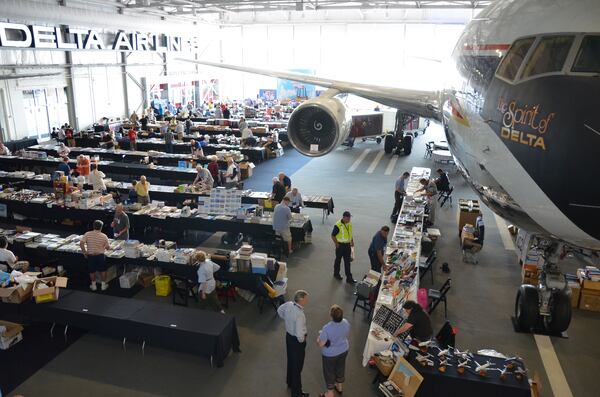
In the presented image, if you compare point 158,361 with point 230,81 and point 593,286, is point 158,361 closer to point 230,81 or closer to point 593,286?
point 593,286

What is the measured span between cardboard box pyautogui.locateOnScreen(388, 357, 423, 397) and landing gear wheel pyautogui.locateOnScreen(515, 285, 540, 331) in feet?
9.95

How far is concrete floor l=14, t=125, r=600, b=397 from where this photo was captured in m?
7.43

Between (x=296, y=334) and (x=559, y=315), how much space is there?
4.84 m

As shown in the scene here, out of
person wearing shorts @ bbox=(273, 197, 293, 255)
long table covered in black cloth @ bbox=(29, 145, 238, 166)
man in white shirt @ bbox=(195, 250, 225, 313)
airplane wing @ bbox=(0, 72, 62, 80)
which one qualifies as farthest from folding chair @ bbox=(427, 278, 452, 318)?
airplane wing @ bbox=(0, 72, 62, 80)

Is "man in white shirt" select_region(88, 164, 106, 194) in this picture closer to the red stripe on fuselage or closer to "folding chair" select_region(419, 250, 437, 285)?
"folding chair" select_region(419, 250, 437, 285)

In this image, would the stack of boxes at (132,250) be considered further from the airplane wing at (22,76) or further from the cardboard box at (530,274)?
the airplane wing at (22,76)

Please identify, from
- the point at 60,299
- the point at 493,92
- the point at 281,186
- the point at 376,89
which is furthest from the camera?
the point at 281,186

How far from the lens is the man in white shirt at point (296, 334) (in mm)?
6848

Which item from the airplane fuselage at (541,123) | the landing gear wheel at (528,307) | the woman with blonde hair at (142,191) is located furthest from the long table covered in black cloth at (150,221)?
the airplane fuselage at (541,123)

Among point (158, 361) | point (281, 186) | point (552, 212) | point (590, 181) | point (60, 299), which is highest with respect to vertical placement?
point (590, 181)

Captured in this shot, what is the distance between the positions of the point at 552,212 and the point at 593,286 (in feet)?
26.0

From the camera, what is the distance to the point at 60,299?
8.70 m

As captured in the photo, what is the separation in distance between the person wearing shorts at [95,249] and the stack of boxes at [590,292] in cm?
975

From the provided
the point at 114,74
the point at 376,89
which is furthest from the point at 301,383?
the point at 114,74
